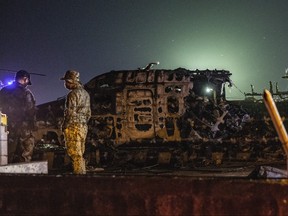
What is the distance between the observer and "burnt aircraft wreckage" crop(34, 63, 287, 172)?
508 inches

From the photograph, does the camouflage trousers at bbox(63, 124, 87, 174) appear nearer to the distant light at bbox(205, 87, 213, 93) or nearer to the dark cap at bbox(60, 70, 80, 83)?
the dark cap at bbox(60, 70, 80, 83)

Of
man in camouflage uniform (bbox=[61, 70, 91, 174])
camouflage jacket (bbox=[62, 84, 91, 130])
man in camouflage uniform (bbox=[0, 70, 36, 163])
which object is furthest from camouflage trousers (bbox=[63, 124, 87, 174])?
man in camouflage uniform (bbox=[0, 70, 36, 163])

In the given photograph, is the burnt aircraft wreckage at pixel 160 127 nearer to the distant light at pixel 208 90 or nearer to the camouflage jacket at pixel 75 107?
the distant light at pixel 208 90

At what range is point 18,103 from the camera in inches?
376

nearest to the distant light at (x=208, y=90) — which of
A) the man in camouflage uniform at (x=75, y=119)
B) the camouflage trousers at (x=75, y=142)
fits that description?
the man in camouflage uniform at (x=75, y=119)

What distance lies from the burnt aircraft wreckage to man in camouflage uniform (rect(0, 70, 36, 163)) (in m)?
3.99

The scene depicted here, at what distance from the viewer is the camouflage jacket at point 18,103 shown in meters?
9.52

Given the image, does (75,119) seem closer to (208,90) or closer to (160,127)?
(160,127)

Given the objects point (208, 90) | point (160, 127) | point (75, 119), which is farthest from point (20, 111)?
point (208, 90)

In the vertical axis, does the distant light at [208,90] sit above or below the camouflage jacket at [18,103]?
above

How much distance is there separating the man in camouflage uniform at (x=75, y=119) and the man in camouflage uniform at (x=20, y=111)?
2039mm

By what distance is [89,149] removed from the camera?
13.4 m

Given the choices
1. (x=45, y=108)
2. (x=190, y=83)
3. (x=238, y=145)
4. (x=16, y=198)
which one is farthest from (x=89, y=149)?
(x=16, y=198)

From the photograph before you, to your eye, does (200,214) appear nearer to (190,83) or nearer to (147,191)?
(147,191)
